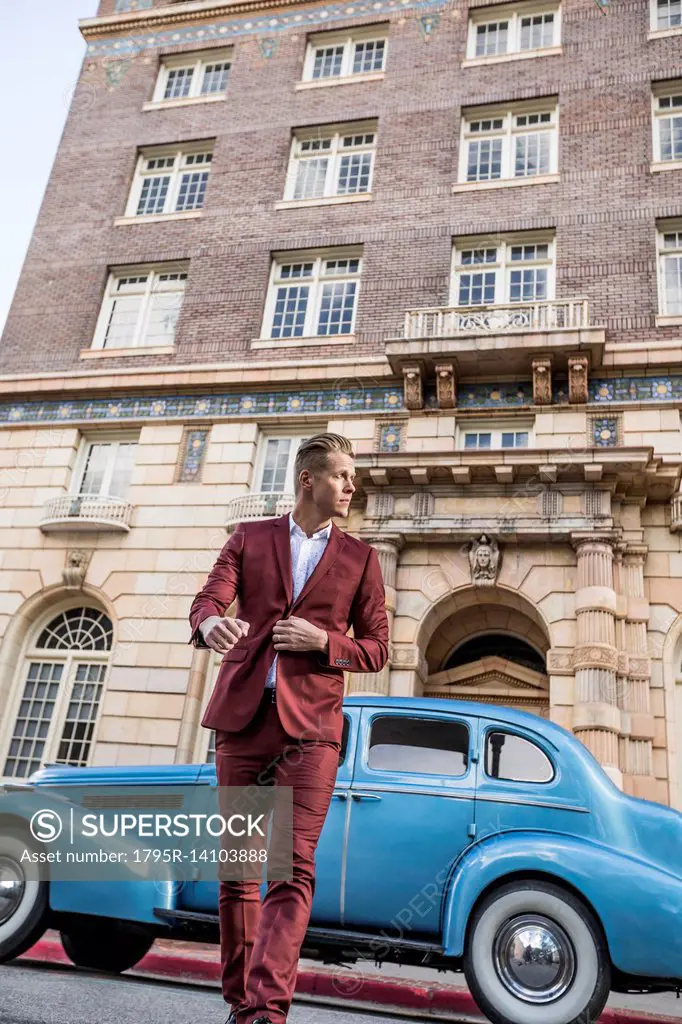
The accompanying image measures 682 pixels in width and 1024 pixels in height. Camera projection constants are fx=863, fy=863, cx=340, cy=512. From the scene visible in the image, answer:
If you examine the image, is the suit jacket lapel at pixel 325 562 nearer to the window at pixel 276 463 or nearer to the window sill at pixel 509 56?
the window at pixel 276 463

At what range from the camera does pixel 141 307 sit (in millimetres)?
19500

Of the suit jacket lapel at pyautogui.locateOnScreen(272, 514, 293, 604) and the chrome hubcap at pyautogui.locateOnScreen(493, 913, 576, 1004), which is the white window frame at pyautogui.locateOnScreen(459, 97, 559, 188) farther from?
the suit jacket lapel at pyautogui.locateOnScreen(272, 514, 293, 604)

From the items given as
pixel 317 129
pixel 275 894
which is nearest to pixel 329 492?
pixel 275 894

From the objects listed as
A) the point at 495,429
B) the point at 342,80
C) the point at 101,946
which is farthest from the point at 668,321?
the point at 101,946

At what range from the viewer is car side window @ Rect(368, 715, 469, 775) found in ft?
20.2

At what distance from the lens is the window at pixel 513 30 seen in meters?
19.6

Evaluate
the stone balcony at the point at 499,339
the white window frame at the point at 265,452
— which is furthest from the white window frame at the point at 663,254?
the white window frame at the point at 265,452

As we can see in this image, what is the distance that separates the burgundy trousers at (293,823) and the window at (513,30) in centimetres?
2000

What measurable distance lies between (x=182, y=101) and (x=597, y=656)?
17.1 metres

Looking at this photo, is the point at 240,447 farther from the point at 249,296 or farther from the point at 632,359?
the point at 632,359

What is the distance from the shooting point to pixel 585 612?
12953mm

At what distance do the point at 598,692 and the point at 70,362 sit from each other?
13.2m

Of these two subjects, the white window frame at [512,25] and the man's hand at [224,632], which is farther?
the white window frame at [512,25]

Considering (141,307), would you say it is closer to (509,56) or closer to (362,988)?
(509,56)
